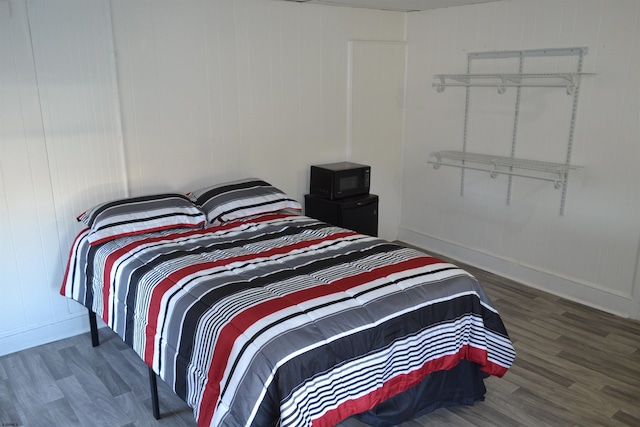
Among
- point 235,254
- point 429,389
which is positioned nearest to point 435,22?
point 235,254

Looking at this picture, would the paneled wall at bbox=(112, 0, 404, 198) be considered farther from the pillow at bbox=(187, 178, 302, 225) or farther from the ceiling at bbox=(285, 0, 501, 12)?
the pillow at bbox=(187, 178, 302, 225)

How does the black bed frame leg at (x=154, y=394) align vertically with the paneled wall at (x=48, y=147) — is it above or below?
below

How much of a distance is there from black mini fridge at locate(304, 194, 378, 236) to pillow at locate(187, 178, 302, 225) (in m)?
0.51

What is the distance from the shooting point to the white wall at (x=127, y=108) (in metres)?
3.04

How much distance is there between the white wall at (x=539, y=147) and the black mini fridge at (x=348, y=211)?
33.2 inches

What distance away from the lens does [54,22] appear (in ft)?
9.91

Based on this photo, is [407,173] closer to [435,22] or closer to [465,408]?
[435,22]

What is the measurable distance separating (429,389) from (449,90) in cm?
285

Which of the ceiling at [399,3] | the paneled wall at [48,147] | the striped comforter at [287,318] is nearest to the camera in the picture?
the striped comforter at [287,318]

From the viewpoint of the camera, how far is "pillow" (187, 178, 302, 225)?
341cm

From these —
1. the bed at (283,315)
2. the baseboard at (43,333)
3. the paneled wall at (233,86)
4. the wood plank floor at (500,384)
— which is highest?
the paneled wall at (233,86)

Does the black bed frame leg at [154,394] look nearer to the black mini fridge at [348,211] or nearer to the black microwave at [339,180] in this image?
the black mini fridge at [348,211]

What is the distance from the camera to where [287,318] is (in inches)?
82.1

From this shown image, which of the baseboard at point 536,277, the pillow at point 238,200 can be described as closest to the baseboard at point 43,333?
the pillow at point 238,200
